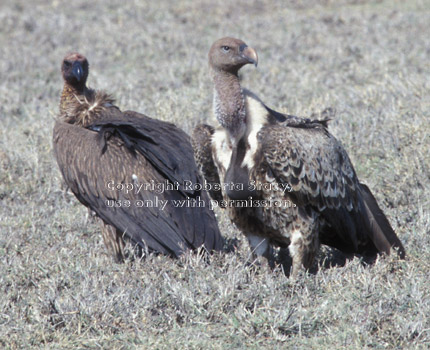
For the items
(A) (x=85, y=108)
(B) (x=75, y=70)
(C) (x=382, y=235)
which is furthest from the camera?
(B) (x=75, y=70)

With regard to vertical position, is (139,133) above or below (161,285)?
above

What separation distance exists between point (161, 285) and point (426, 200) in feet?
8.46

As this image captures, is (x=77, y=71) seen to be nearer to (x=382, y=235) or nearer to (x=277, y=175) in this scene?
(x=277, y=175)

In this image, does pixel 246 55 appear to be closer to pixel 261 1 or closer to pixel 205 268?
pixel 205 268

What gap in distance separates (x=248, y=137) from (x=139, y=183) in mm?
1072

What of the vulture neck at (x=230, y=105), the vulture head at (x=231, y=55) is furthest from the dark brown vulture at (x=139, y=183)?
the vulture head at (x=231, y=55)

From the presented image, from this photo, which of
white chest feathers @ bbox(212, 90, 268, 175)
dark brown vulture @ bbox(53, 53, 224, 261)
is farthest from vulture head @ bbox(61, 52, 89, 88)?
white chest feathers @ bbox(212, 90, 268, 175)

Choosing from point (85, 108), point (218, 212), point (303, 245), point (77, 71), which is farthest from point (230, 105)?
point (77, 71)

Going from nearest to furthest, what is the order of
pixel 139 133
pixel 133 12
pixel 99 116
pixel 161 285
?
pixel 161 285, pixel 139 133, pixel 99 116, pixel 133 12

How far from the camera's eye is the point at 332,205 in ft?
15.3

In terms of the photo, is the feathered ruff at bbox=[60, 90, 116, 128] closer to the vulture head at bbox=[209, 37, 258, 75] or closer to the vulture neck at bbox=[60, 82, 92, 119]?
the vulture neck at bbox=[60, 82, 92, 119]

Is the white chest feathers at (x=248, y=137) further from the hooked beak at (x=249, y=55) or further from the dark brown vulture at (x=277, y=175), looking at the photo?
the hooked beak at (x=249, y=55)

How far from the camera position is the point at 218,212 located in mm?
6074

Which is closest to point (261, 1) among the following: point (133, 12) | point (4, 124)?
point (133, 12)
